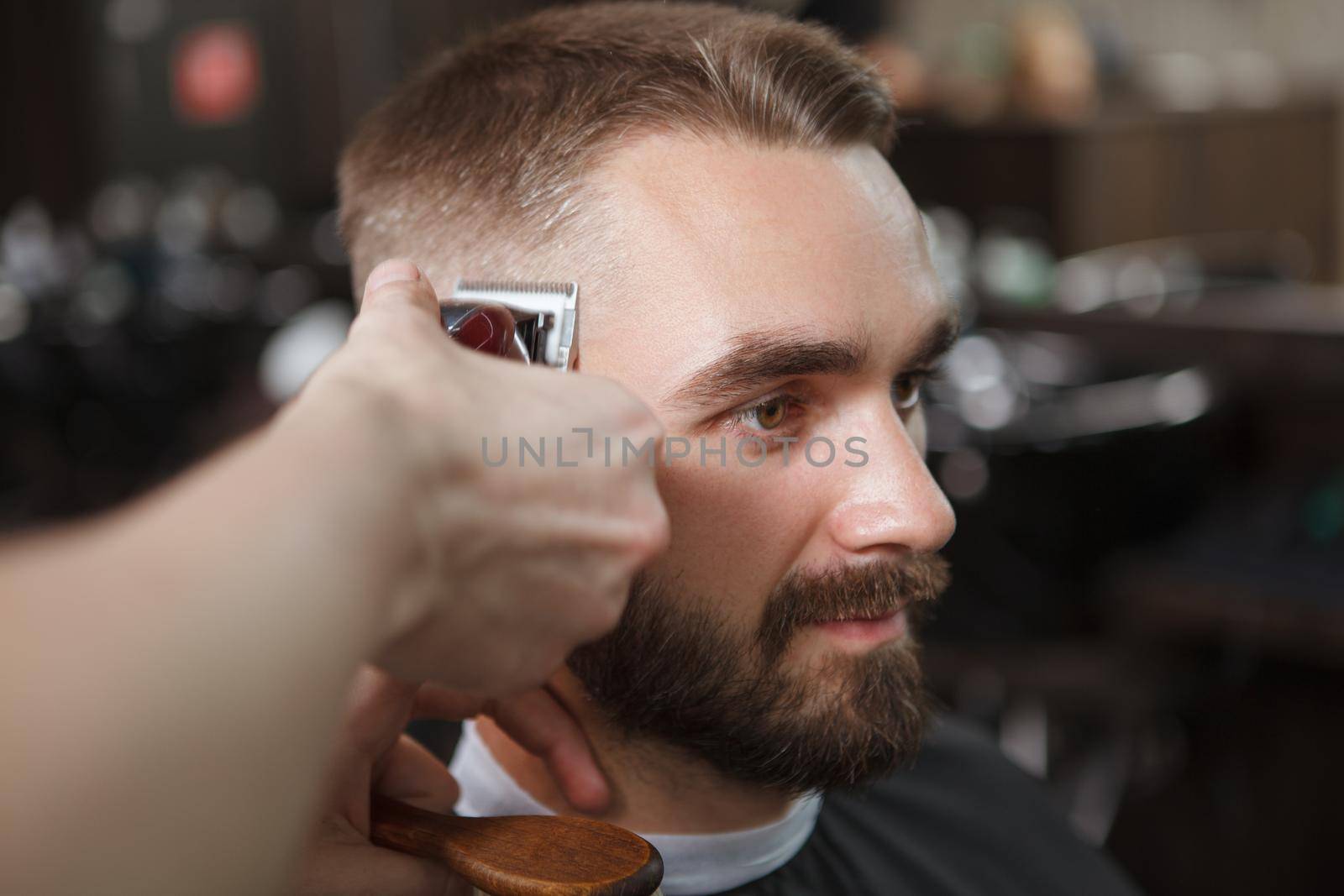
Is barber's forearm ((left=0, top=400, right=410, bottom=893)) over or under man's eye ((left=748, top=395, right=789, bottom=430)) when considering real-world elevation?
over

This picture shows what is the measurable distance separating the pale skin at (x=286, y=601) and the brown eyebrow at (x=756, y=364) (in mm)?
260

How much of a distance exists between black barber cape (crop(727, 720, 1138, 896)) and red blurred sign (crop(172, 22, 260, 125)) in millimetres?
6627

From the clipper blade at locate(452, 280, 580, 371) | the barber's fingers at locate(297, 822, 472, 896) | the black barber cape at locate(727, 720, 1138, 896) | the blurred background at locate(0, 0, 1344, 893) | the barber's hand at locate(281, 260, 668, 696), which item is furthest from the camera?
the blurred background at locate(0, 0, 1344, 893)

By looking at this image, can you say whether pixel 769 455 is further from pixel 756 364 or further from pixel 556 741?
pixel 556 741

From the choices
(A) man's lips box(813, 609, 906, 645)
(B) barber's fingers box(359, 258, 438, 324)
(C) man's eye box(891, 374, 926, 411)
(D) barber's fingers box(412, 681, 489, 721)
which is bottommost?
(D) barber's fingers box(412, 681, 489, 721)

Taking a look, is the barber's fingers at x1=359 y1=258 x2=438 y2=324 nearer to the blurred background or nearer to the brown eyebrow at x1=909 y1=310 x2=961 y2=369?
the brown eyebrow at x1=909 y1=310 x2=961 y2=369

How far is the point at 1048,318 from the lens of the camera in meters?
3.56

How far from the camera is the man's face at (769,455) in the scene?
96cm

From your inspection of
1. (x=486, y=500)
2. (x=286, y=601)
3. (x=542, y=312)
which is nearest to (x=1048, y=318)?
(x=542, y=312)

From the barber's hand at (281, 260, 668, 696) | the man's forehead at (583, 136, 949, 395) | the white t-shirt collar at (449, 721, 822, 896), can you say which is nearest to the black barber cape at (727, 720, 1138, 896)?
the white t-shirt collar at (449, 721, 822, 896)

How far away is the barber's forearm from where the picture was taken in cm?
44

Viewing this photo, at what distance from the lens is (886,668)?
103 cm

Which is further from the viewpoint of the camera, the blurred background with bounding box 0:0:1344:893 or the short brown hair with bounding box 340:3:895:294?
the blurred background with bounding box 0:0:1344:893

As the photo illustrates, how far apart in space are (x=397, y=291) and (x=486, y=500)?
0.18 metres
